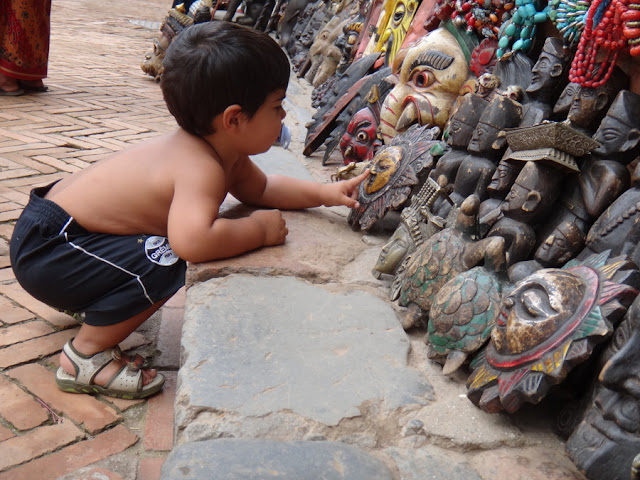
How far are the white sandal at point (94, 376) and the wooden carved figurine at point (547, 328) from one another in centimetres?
90

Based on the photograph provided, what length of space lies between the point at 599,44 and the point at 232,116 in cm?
92

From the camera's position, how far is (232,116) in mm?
1818

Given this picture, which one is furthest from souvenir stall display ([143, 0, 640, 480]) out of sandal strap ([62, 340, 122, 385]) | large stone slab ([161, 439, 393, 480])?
sandal strap ([62, 340, 122, 385])

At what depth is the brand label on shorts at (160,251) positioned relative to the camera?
6.04ft

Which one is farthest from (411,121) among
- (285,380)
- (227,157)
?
(285,380)

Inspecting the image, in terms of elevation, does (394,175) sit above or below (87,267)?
above

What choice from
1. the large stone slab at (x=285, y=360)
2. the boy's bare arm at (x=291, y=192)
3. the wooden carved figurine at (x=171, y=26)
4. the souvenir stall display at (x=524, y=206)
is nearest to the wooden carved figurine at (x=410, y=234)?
the souvenir stall display at (x=524, y=206)

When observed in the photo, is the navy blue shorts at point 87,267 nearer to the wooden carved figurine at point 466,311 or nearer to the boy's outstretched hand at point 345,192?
the boy's outstretched hand at point 345,192

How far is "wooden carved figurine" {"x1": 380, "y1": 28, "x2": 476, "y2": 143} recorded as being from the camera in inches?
96.4

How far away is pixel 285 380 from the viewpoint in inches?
55.9

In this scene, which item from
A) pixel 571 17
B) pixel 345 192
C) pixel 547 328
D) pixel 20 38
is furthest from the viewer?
pixel 20 38

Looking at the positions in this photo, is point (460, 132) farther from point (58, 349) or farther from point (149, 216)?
point (58, 349)

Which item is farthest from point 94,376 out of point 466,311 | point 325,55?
point 325,55

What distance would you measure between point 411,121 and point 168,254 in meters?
1.06
